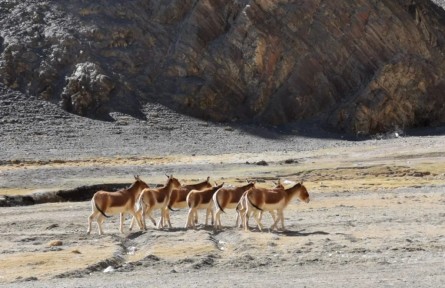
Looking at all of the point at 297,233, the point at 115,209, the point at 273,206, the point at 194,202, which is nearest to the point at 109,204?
the point at 115,209

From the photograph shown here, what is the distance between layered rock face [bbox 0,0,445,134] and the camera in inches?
2724

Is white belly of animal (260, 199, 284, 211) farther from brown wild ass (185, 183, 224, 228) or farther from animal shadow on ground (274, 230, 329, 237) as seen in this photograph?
brown wild ass (185, 183, 224, 228)

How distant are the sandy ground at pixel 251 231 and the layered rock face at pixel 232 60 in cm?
1481

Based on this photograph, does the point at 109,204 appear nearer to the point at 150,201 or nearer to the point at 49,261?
the point at 150,201

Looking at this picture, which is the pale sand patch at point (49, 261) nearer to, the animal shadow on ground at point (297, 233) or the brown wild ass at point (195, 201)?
the brown wild ass at point (195, 201)

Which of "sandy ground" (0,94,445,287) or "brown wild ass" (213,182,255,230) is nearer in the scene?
"sandy ground" (0,94,445,287)

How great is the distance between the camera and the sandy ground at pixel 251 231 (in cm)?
1408

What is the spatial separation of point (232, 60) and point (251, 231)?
53.5 m

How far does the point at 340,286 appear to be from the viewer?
12383mm

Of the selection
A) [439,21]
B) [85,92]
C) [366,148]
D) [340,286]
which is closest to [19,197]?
Result: [340,286]

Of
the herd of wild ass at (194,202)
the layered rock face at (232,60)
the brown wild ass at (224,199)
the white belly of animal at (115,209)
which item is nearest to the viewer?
the herd of wild ass at (194,202)

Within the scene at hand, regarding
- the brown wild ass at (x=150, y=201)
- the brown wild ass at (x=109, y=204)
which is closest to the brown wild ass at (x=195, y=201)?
the brown wild ass at (x=150, y=201)

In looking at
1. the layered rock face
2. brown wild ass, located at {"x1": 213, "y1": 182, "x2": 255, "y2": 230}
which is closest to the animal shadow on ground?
brown wild ass, located at {"x1": 213, "y1": 182, "x2": 255, "y2": 230}

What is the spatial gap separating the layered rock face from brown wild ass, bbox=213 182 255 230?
4745cm
